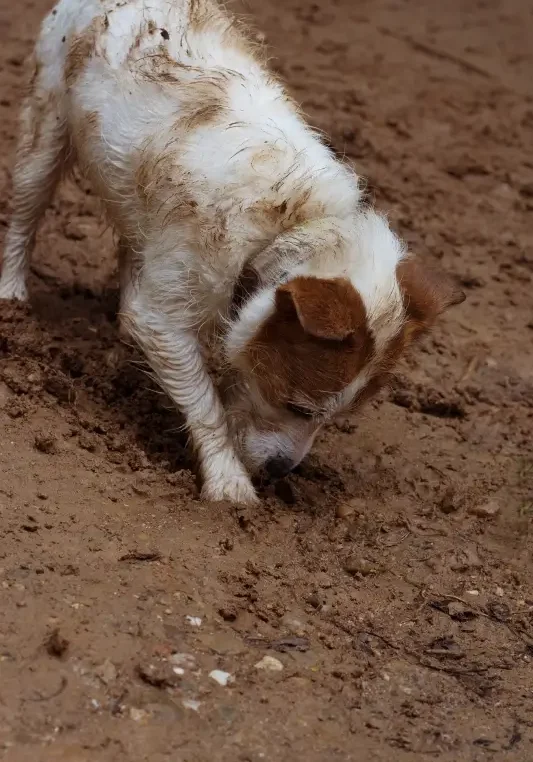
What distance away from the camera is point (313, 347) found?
14.8 feet

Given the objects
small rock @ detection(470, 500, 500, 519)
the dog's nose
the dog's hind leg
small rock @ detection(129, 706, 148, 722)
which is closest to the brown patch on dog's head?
the dog's nose

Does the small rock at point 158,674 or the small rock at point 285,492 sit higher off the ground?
the small rock at point 158,674

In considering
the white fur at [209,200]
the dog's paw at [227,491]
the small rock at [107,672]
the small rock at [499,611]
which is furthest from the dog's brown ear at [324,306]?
the small rock at [107,672]

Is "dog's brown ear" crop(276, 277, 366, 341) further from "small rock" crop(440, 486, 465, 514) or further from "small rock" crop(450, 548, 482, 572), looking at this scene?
"small rock" crop(440, 486, 465, 514)

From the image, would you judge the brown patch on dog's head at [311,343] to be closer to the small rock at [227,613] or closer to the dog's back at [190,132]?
the dog's back at [190,132]

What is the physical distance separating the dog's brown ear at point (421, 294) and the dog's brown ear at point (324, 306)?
465mm

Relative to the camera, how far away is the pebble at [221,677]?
3.69 meters

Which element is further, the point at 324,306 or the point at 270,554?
the point at 270,554

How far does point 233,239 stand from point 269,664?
192cm

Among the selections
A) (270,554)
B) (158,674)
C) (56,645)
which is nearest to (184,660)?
(158,674)

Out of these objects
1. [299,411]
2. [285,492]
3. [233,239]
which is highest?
[233,239]

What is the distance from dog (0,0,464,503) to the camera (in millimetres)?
4570

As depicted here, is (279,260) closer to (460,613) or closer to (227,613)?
(227,613)

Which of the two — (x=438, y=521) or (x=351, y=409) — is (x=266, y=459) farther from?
(x=438, y=521)
